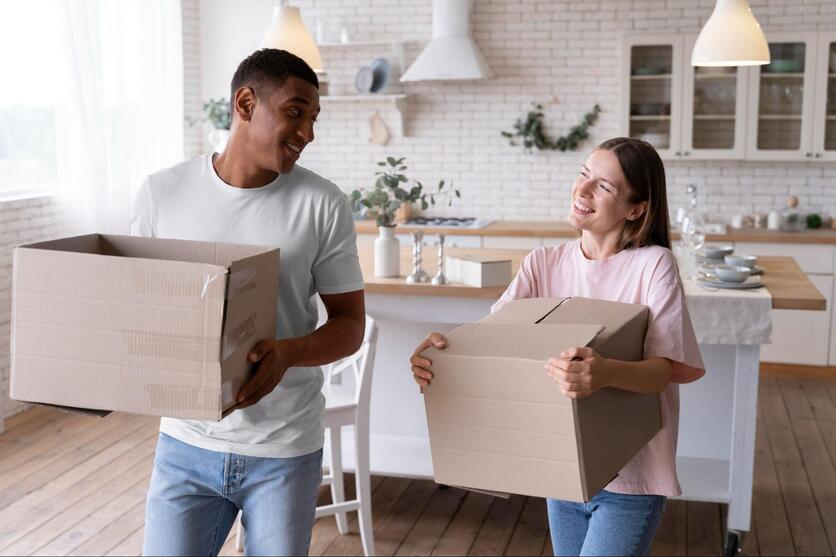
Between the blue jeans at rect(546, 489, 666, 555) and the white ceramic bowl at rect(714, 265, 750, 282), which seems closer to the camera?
the blue jeans at rect(546, 489, 666, 555)

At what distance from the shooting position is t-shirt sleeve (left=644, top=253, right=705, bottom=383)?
1643mm

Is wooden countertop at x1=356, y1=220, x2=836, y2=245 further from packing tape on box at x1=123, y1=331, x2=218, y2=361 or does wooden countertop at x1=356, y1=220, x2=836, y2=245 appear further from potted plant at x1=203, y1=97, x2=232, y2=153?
packing tape on box at x1=123, y1=331, x2=218, y2=361

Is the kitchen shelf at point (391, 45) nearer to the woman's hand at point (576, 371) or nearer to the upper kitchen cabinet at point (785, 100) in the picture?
the upper kitchen cabinet at point (785, 100)

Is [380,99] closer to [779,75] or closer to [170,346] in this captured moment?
[779,75]

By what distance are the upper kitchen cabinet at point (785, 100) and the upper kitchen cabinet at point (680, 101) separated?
0.27 ft

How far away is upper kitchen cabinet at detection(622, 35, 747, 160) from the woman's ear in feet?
13.6

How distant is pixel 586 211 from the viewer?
1744 millimetres

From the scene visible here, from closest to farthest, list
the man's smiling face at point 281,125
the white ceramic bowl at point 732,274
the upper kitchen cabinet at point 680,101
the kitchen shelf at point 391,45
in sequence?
the man's smiling face at point 281,125 → the white ceramic bowl at point 732,274 → the upper kitchen cabinet at point 680,101 → the kitchen shelf at point 391,45

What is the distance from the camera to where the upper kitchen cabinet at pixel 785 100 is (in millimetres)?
5504

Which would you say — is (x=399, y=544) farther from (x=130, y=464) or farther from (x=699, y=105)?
(x=699, y=105)

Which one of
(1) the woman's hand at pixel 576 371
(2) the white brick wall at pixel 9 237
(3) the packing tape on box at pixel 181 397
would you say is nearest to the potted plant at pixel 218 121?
(2) the white brick wall at pixel 9 237

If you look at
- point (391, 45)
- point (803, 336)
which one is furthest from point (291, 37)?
point (803, 336)

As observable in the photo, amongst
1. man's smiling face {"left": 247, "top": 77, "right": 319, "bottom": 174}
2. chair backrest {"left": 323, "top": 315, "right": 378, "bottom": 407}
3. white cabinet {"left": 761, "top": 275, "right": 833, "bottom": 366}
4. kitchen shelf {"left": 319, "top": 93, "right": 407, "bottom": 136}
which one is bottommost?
white cabinet {"left": 761, "top": 275, "right": 833, "bottom": 366}

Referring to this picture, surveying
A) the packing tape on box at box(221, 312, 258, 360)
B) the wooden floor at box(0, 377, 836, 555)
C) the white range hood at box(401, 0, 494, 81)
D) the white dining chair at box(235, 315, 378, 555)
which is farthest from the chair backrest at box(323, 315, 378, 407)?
the white range hood at box(401, 0, 494, 81)
